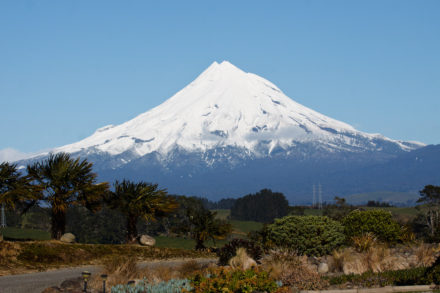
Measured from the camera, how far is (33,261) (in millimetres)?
29516

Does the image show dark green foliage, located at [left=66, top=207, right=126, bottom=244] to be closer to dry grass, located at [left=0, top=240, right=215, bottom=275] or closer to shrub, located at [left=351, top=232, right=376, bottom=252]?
dry grass, located at [left=0, top=240, right=215, bottom=275]

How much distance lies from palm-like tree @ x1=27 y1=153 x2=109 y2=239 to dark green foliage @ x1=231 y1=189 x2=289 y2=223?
13363 centimetres

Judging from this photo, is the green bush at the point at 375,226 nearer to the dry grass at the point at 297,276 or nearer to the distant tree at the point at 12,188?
the dry grass at the point at 297,276

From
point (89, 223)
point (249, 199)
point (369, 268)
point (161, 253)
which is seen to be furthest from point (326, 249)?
point (249, 199)

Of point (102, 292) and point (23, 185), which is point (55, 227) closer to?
point (23, 185)

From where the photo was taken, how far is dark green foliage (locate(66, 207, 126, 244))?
305 feet

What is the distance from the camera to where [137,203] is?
39.9 meters

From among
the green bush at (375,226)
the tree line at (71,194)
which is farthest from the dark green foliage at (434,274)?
the tree line at (71,194)

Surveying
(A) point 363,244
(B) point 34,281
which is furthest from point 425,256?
(B) point 34,281

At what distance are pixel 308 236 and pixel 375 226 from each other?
21.3 ft

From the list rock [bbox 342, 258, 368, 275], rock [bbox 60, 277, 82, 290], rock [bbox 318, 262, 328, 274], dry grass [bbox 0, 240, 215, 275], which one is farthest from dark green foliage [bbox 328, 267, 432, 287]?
dry grass [bbox 0, 240, 215, 275]

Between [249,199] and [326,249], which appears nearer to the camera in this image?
[326,249]

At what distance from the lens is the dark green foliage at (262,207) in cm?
17275

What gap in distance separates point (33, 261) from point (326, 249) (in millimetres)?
13625
